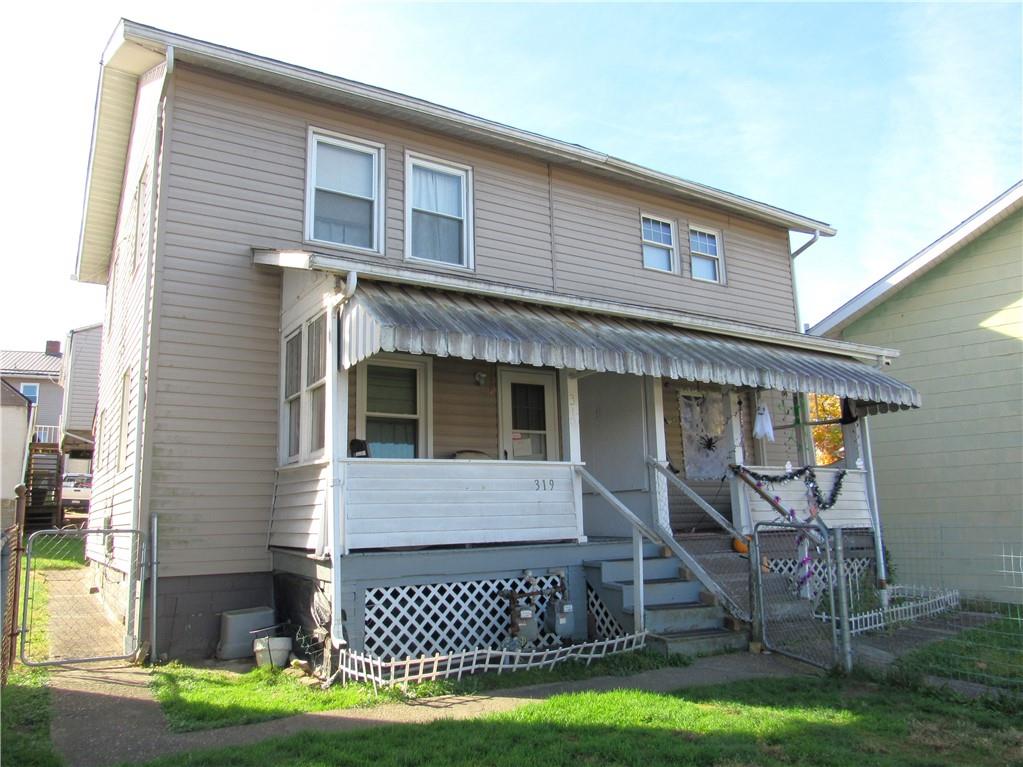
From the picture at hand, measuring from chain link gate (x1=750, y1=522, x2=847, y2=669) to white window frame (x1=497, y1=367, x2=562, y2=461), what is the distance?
322 cm

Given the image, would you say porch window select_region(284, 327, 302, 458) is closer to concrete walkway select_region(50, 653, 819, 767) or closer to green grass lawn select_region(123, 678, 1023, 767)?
concrete walkway select_region(50, 653, 819, 767)

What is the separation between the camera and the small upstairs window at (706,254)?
13.7 m

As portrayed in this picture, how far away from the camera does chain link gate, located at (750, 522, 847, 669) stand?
7.60 metres

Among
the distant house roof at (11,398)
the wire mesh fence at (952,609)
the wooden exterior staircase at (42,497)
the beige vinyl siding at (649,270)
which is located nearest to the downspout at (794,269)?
the beige vinyl siding at (649,270)

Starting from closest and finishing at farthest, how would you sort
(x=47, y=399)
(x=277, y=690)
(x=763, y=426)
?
(x=277, y=690), (x=763, y=426), (x=47, y=399)

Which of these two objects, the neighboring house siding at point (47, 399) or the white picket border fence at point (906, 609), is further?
the neighboring house siding at point (47, 399)

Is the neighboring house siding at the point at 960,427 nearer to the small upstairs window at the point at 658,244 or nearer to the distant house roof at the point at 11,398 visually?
the small upstairs window at the point at 658,244

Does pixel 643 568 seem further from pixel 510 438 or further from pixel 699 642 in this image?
pixel 510 438

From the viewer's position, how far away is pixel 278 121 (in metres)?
9.97

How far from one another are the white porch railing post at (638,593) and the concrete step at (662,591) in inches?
3.1

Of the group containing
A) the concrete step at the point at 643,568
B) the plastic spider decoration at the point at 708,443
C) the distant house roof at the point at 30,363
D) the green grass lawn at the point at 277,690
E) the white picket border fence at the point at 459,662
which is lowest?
the green grass lawn at the point at 277,690

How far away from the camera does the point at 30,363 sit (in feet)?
121

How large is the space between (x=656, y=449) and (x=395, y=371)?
3.69 m

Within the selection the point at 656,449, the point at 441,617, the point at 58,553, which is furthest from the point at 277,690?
the point at 58,553
